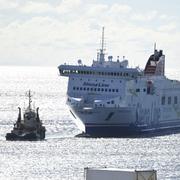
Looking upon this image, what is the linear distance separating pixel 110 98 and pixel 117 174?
186 feet

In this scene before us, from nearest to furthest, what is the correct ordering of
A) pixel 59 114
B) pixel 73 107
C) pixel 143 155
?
pixel 143 155, pixel 73 107, pixel 59 114

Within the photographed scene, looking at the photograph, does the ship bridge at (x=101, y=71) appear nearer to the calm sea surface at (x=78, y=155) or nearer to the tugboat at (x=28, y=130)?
the calm sea surface at (x=78, y=155)

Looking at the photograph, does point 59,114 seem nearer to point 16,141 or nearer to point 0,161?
point 16,141

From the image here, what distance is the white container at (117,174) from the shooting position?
3903cm

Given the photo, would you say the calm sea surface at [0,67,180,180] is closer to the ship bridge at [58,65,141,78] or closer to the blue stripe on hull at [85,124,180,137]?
the blue stripe on hull at [85,124,180,137]

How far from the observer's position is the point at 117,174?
39.7 m

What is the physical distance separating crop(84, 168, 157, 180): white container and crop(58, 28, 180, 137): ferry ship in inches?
2136

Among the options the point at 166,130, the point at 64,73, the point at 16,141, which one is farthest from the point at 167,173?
the point at 166,130

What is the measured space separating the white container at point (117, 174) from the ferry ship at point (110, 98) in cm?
5424

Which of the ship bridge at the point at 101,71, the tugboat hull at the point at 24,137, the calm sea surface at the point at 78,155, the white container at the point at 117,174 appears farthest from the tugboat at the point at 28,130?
the white container at the point at 117,174

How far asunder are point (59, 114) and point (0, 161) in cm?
6570

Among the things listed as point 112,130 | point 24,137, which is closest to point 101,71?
point 112,130

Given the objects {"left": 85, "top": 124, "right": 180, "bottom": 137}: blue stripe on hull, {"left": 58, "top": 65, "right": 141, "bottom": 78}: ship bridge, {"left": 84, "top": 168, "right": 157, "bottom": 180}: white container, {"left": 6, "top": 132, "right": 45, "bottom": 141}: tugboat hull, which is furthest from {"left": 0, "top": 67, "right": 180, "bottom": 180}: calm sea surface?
{"left": 84, "top": 168, "right": 157, "bottom": 180}: white container

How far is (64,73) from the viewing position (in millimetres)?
99500
